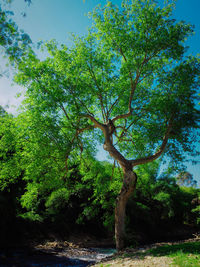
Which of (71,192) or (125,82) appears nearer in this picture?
(125,82)

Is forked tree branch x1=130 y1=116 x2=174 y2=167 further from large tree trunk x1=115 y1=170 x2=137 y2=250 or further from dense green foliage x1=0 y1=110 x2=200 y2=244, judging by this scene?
dense green foliage x1=0 y1=110 x2=200 y2=244

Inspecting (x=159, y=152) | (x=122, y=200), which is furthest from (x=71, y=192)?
(x=159, y=152)

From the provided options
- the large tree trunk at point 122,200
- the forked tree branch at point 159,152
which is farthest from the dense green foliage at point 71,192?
the forked tree branch at point 159,152

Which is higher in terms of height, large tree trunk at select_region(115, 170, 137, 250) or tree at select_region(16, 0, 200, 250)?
tree at select_region(16, 0, 200, 250)

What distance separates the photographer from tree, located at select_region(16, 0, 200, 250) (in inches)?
418

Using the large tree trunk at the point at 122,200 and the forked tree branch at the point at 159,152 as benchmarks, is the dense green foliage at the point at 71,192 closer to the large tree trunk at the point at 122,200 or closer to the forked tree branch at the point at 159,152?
the large tree trunk at the point at 122,200

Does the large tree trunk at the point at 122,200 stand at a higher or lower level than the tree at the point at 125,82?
lower

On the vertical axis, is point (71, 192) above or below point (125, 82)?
below

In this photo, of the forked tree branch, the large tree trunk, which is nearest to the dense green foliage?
the large tree trunk

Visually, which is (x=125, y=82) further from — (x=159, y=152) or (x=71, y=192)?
(x=71, y=192)

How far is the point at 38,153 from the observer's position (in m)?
9.70

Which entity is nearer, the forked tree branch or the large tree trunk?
the large tree trunk

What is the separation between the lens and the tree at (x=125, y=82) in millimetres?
10617

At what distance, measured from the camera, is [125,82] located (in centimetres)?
1191
